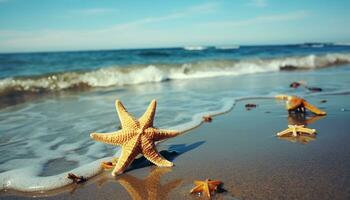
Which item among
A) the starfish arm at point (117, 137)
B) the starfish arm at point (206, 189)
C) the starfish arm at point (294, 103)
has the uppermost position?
the starfish arm at point (117, 137)

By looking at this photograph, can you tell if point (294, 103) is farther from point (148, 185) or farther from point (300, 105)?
point (148, 185)

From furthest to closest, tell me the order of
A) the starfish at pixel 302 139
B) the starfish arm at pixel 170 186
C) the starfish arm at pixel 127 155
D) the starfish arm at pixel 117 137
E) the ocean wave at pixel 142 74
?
the ocean wave at pixel 142 74, the starfish at pixel 302 139, the starfish arm at pixel 117 137, the starfish arm at pixel 127 155, the starfish arm at pixel 170 186

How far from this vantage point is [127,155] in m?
4.22

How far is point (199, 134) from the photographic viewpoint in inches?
235

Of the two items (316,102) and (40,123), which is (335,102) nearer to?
(316,102)

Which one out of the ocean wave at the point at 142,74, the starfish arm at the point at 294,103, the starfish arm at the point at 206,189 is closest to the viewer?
the starfish arm at the point at 206,189

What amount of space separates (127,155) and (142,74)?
42.3 feet

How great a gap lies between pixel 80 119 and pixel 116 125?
106 cm

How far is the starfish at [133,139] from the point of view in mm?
4229

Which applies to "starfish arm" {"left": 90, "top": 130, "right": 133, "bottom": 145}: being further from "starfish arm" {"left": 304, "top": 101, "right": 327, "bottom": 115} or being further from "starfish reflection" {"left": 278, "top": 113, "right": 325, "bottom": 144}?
"starfish arm" {"left": 304, "top": 101, "right": 327, "bottom": 115}

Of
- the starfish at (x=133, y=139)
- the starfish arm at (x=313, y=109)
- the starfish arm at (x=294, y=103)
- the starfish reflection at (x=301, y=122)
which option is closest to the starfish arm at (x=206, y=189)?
the starfish at (x=133, y=139)

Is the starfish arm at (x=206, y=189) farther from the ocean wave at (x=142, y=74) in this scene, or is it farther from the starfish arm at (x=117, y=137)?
the ocean wave at (x=142, y=74)

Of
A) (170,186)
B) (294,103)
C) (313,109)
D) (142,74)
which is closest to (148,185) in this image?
(170,186)

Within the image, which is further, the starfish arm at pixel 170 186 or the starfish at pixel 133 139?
the starfish at pixel 133 139
